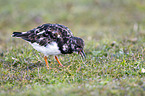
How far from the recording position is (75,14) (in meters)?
14.8

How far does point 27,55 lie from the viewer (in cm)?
766

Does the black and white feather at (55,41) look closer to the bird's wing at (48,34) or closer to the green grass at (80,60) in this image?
the bird's wing at (48,34)

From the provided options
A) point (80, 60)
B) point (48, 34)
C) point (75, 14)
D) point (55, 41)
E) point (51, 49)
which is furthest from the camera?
point (75, 14)

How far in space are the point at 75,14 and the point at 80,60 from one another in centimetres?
852

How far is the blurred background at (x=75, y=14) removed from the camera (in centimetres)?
1359

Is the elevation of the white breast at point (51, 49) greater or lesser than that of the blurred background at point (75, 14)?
lesser

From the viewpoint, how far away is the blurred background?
13.6 m

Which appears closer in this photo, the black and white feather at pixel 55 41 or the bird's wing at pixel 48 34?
the black and white feather at pixel 55 41

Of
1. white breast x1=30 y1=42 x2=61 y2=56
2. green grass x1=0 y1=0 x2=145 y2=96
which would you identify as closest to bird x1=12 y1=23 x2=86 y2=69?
white breast x1=30 y1=42 x2=61 y2=56

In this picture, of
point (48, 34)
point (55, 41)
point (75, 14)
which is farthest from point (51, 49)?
point (75, 14)

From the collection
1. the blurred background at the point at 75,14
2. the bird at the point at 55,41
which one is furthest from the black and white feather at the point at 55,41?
the blurred background at the point at 75,14

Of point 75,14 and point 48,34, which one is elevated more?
point 75,14

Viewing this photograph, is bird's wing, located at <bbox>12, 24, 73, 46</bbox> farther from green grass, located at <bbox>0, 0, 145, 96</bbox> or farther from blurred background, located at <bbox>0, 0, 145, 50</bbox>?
blurred background, located at <bbox>0, 0, 145, 50</bbox>

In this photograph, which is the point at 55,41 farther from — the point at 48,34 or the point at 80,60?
the point at 80,60
